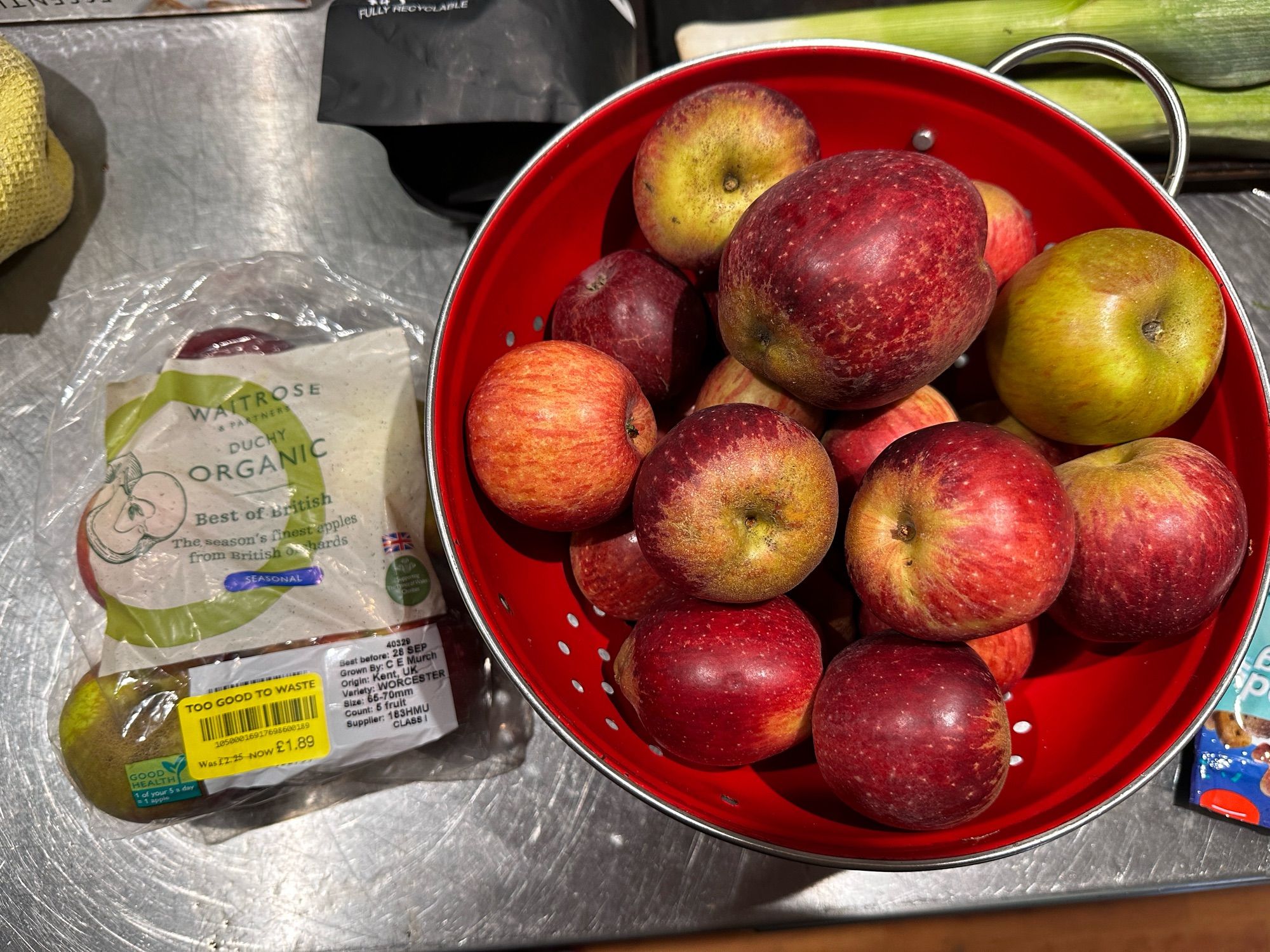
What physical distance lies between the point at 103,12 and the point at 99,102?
174 mm

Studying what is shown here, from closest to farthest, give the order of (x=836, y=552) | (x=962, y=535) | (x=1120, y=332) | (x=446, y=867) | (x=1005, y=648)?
1. (x=962, y=535)
2. (x=1120, y=332)
3. (x=1005, y=648)
4. (x=836, y=552)
5. (x=446, y=867)

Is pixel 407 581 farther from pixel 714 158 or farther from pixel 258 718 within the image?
pixel 714 158

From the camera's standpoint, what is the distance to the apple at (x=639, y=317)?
3.64 feet

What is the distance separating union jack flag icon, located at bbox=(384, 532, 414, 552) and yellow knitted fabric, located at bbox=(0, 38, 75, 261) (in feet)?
2.67

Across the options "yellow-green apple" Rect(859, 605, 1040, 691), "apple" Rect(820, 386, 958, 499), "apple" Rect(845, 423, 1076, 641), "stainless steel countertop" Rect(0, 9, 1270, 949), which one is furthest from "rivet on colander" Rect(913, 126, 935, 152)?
"stainless steel countertop" Rect(0, 9, 1270, 949)

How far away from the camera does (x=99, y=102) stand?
5.04 feet

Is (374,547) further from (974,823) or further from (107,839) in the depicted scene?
(974,823)

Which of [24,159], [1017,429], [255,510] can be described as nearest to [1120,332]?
[1017,429]

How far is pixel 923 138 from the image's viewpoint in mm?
1142

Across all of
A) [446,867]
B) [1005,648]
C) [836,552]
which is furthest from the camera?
[446,867]

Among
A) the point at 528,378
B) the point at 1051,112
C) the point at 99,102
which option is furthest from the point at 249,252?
the point at 1051,112

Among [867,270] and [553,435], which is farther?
[553,435]

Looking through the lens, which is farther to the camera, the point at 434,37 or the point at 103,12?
the point at 103,12

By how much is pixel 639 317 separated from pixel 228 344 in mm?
734
